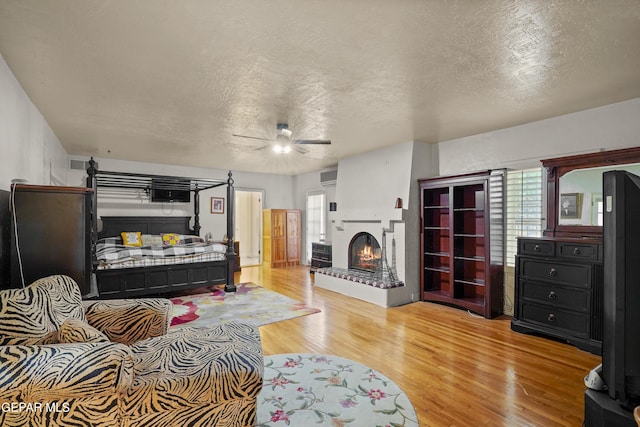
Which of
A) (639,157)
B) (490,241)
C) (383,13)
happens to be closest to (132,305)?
(383,13)

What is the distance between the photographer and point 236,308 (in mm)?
4527

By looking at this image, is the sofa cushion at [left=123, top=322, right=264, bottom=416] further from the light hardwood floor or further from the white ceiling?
the white ceiling

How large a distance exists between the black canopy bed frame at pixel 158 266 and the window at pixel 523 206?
430cm

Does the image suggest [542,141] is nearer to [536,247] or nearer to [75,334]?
[536,247]

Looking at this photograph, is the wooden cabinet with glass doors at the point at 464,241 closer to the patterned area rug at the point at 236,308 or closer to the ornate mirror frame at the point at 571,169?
the ornate mirror frame at the point at 571,169

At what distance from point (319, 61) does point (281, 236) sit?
6.11 m

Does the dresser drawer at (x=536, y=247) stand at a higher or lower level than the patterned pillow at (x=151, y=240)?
higher

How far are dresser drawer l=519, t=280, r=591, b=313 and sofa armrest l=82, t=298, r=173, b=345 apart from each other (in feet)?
12.0

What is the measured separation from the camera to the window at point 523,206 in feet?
13.1

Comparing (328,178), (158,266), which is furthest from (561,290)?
(158,266)

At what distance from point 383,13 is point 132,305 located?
251 centimetres

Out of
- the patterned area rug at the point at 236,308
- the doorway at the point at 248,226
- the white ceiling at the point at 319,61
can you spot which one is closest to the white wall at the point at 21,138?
the white ceiling at the point at 319,61

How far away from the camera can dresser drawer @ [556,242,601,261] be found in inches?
123

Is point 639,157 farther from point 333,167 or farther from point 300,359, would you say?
point 333,167
